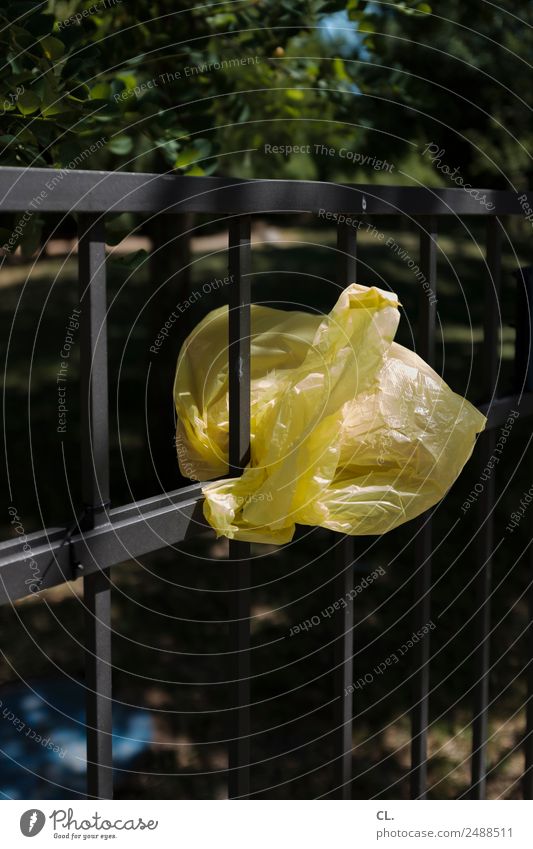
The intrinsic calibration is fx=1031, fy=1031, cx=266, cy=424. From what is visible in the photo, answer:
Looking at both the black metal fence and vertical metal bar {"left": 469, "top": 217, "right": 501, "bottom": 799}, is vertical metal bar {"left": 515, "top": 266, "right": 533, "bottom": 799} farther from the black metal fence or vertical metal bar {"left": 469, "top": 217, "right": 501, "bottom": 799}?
the black metal fence

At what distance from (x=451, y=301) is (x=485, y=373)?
658 centimetres

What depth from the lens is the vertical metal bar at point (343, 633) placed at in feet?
5.34

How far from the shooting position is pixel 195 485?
148cm

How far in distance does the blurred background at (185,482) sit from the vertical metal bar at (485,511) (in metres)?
0.07

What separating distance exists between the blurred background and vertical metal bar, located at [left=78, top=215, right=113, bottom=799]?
388 mm

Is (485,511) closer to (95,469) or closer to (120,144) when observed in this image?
(95,469)

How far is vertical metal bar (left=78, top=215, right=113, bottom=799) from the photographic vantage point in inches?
48.5

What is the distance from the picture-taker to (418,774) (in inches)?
76.2

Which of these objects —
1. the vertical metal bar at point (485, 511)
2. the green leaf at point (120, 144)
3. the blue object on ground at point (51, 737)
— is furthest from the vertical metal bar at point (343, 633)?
the blue object on ground at point (51, 737)

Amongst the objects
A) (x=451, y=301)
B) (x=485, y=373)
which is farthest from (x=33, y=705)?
(x=451, y=301)
